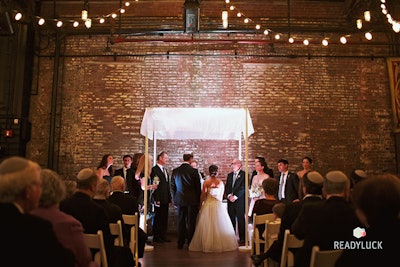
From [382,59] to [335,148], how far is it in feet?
8.40

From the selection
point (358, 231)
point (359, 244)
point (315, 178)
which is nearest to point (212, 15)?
point (315, 178)

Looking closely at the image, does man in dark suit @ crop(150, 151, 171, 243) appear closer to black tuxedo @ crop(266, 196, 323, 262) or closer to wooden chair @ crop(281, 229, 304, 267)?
black tuxedo @ crop(266, 196, 323, 262)

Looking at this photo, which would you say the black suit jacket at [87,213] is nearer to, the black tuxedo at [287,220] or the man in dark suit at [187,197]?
the black tuxedo at [287,220]

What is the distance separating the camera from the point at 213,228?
6688 millimetres

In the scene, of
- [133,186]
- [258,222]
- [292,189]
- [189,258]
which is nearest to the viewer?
[258,222]

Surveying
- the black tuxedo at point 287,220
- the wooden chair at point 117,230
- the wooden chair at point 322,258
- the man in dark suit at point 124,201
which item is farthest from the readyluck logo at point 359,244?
the man in dark suit at point 124,201

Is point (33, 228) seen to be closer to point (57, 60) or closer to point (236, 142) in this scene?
point (236, 142)

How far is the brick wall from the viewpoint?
897 centimetres

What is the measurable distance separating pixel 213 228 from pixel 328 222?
3997mm

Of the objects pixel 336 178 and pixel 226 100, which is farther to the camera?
pixel 226 100

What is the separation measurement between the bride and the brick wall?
197 centimetres

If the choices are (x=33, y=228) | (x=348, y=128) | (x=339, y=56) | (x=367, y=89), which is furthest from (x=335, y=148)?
(x=33, y=228)

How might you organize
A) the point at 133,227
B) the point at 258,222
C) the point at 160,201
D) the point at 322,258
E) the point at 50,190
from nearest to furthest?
the point at 322,258 < the point at 50,190 < the point at 133,227 < the point at 258,222 < the point at 160,201

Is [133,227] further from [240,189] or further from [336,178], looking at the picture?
[240,189]
